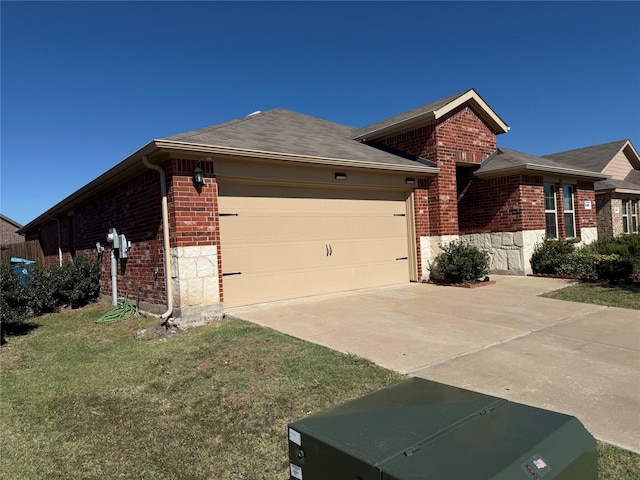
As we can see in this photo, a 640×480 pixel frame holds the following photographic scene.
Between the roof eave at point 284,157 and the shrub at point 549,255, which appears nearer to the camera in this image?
the roof eave at point 284,157

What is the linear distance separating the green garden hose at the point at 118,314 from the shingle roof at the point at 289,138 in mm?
3723

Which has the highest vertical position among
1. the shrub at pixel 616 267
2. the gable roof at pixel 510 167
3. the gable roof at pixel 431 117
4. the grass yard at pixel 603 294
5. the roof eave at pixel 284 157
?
the gable roof at pixel 431 117

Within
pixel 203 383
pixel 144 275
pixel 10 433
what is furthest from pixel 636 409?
pixel 144 275

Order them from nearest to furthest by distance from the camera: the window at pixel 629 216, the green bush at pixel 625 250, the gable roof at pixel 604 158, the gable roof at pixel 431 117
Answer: the green bush at pixel 625 250 < the gable roof at pixel 431 117 < the window at pixel 629 216 < the gable roof at pixel 604 158

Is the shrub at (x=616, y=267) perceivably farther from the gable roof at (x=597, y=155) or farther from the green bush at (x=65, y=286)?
the green bush at (x=65, y=286)

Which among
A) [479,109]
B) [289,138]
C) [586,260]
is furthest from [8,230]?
[586,260]

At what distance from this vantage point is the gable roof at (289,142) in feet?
25.9

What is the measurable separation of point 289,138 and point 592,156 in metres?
19.0

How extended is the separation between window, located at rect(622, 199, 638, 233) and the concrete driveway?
1248 cm

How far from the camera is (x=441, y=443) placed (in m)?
1.56

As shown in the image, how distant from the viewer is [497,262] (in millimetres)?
12391

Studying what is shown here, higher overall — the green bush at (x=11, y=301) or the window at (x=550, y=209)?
the window at (x=550, y=209)

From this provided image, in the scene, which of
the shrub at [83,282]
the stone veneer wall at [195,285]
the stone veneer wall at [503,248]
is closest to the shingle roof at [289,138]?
the stone veneer wall at [195,285]

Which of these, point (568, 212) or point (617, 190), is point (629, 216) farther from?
point (568, 212)
